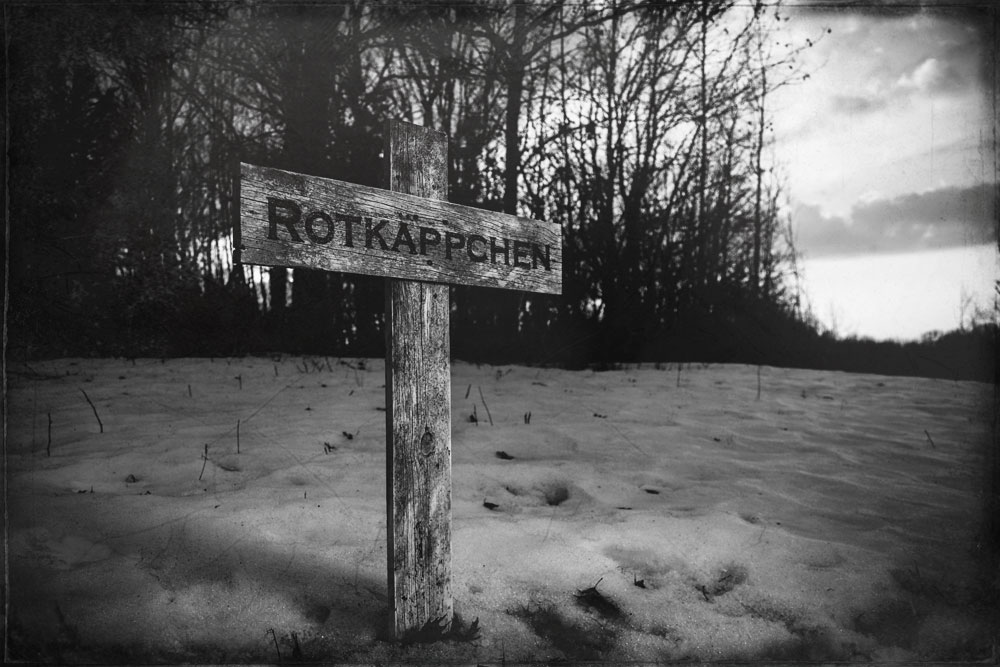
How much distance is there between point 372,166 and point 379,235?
19.4 feet

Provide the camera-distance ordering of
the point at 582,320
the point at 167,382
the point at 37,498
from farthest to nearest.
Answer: the point at 582,320 < the point at 167,382 < the point at 37,498

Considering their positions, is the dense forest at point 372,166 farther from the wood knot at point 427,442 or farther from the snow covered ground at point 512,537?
the wood knot at point 427,442

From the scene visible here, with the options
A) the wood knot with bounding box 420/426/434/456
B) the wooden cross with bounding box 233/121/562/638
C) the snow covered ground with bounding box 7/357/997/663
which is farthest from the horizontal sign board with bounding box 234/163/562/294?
the snow covered ground with bounding box 7/357/997/663

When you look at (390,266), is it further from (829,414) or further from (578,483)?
(829,414)

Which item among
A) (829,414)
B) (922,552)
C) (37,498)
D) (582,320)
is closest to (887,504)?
(922,552)

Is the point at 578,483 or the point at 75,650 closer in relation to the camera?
the point at 75,650

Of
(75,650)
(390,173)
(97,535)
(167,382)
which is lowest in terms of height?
(75,650)

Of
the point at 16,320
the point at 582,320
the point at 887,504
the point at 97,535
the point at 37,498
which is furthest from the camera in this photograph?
the point at 582,320

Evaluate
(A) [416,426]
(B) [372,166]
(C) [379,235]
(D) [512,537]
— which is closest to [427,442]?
(A) [416,426]

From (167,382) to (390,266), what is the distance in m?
4.80

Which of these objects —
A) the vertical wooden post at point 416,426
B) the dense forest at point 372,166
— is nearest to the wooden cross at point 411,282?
the vertical wooden post at point 416,426

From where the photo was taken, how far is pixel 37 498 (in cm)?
296

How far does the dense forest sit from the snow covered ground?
210cm

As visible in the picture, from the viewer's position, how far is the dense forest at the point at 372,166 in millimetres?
6203
